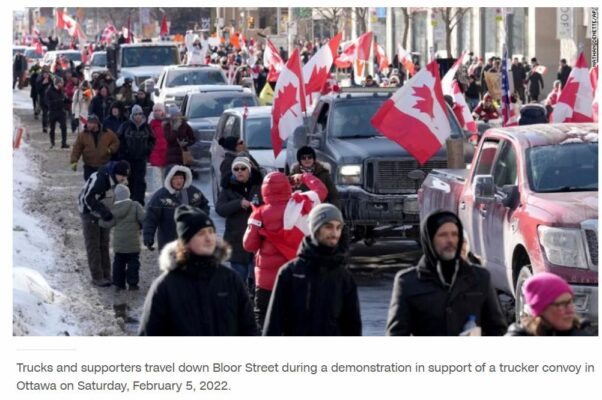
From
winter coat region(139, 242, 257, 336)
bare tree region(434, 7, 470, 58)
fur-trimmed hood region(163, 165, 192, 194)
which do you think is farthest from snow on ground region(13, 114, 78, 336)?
bare tree region(434, 7, 470, 58)

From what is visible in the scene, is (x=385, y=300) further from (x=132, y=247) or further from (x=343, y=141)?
(x=343, y=141)

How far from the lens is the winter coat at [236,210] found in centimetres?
1245

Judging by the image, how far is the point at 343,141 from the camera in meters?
17.9

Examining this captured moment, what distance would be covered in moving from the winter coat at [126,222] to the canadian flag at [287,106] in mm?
4322

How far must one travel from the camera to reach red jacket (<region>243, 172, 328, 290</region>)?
1052 cm

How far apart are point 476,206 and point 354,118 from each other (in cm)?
588

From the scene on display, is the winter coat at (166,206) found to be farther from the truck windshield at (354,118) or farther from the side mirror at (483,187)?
the truck windshield at (354,118)

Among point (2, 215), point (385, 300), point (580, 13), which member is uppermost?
point (580, 13)

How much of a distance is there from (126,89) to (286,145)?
11.8m

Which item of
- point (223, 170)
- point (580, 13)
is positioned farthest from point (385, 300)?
point (580, 13)

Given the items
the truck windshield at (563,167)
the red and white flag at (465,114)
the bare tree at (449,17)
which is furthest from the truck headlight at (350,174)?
the bare tree at (449,17)

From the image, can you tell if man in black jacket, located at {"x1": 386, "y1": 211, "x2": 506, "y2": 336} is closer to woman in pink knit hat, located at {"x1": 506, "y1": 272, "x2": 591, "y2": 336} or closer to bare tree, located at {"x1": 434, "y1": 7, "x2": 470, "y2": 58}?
woman in pink knit hat, located at {"x1": 506, "y1": 272, "x2": 591, "y2": 336}

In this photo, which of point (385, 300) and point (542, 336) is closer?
point (542, 336)

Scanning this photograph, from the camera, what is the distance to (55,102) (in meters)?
33.7
